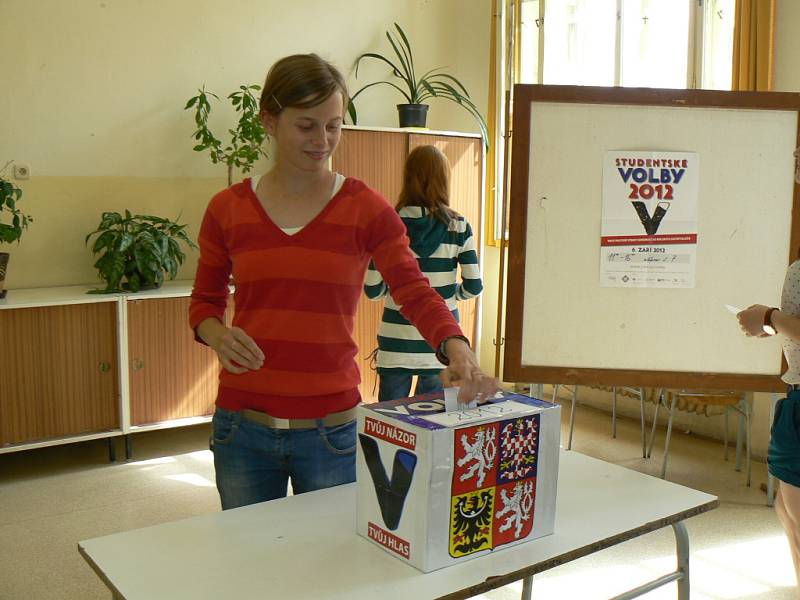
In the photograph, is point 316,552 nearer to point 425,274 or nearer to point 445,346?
point 445,346

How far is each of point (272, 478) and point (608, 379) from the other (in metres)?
1.25

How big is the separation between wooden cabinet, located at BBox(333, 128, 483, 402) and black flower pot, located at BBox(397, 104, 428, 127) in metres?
0.16

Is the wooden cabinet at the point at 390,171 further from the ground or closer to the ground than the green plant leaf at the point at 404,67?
closer to the ground

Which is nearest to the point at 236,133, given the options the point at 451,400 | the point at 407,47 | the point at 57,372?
the point at 407,47

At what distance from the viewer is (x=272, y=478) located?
1689 mm

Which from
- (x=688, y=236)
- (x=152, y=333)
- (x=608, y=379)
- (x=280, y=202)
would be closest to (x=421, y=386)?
(x=608, y=379)

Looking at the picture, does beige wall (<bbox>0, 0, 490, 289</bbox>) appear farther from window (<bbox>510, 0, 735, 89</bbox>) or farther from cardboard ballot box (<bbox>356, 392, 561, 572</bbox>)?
cardboard ballot box (<bbox>356, 392, 561, 572</bbox>)

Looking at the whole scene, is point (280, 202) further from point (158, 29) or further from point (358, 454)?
point (158, 29)

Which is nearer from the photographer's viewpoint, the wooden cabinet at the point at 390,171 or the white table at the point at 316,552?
the white table at the point at 316,552

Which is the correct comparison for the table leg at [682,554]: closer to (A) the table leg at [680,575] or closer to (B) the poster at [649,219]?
(A) the table leg at [680,575]

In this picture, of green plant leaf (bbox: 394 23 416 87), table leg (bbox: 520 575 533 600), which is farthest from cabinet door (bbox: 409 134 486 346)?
table leg (bbox: 520 575 533 600)

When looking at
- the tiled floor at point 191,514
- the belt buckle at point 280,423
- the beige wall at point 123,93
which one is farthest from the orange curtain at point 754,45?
the belt buckle at point 280,423

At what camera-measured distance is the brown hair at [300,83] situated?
1.58 meters

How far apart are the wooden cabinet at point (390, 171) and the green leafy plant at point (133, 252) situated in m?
1.00
